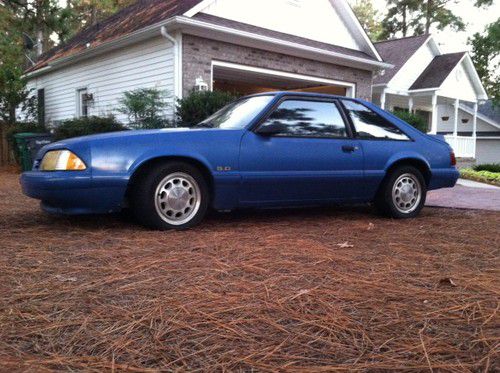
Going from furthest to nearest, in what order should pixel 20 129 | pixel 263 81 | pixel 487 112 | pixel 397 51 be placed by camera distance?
pixel 487 112 → pixel 397 51 → pixel 263 81 → pixel 20 129

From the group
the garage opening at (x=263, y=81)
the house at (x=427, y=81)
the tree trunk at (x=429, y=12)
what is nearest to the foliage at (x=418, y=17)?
the tree trunk at (x=429, y=12)

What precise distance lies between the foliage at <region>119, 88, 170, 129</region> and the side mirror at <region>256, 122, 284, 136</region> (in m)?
6.13

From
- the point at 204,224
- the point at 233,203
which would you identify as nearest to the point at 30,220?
the point at 204,224

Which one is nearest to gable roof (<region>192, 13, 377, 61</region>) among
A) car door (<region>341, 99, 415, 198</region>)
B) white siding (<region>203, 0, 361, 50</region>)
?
white siding (<region>203, 0, 361, 50</region>)

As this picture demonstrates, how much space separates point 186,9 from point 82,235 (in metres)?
7.70

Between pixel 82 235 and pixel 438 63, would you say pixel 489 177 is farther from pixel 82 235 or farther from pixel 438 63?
pixel 82 235

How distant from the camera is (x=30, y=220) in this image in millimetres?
4875

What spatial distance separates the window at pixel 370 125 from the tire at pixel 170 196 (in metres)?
1.95

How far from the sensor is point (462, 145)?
20.7m

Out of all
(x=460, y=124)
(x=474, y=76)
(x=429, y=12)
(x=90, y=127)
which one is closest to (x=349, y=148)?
(x=90, y=127)

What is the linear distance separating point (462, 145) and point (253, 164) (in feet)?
61.5

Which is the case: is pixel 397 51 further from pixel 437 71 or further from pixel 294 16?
pixel 294 16

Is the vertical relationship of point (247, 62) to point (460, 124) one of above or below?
above

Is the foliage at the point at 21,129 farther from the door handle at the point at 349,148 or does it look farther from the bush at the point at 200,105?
the door handle at the point at 349,148
